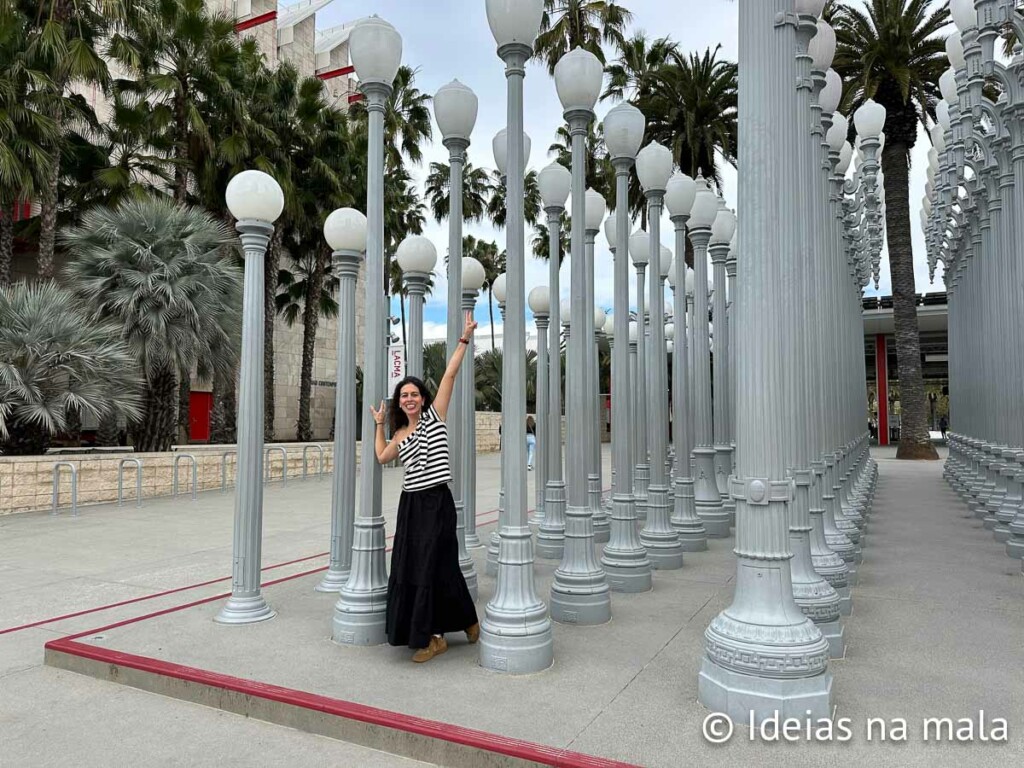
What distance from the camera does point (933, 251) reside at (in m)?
16.3

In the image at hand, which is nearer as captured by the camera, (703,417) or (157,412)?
(703,417)

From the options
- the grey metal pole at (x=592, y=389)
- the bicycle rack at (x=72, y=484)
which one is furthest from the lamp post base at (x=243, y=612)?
the bicycle rack at (x=72, y=484)

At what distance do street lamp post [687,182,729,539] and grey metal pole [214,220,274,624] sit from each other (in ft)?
15.5

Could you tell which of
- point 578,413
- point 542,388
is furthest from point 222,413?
point 578,413

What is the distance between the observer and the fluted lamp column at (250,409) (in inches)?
216

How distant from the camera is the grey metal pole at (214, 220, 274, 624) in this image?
18.0 ft

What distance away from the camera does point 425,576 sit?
447cm

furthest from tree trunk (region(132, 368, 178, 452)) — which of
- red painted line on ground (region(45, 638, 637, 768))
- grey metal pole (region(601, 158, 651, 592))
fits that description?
grey metal pole (region(601, 158, 651, 592))

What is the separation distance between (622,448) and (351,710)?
3532 mm

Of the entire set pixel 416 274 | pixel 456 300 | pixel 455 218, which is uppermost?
pixel 455 218

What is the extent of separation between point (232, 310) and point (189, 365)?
1.56m

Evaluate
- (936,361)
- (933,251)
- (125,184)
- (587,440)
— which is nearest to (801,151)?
(587,440)

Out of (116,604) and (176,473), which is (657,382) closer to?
(116,604)

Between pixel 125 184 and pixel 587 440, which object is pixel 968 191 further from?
pixel 125 184
